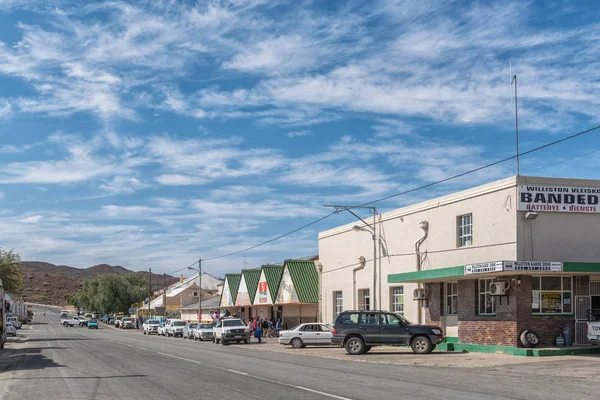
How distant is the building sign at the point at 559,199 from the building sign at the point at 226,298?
42724mm

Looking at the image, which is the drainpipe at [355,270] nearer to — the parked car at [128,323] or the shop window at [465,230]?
the shop window at [465,230]

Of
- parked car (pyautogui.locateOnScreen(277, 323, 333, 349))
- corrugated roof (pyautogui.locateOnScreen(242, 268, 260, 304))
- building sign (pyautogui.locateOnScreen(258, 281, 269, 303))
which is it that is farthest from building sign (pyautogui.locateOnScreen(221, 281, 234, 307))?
parked car (pyautogui.locateOnScreen(277, 323, 333, 349))

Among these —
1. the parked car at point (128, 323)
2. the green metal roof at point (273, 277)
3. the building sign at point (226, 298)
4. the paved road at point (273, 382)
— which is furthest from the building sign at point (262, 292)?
the parked car at point (128, 323)

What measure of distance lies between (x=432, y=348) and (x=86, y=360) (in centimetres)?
1353

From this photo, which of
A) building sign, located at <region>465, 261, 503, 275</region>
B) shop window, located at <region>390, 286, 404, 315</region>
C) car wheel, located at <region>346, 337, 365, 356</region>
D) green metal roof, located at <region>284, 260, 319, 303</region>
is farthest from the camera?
green metal roof, located at <region>284, 260, 319, 303</region>

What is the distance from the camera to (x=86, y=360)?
27.8 meters

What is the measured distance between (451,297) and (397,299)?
558 cm

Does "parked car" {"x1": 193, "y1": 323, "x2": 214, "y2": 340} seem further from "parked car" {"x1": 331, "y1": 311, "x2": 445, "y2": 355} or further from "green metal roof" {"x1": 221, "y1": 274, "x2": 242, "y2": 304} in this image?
"parked car" {"x1": 331, "y1": 311, "x2": 445, "y2": 355}

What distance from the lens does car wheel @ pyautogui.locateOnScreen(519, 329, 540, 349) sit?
27.1 meters

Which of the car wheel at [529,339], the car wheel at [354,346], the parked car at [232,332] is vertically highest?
the car wheel at [529,339]

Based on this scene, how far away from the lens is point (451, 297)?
1287 inches

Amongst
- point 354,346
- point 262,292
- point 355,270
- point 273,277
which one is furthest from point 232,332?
point 354,346

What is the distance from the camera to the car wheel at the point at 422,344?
29156 millimetres

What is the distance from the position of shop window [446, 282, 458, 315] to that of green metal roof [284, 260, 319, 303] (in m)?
18.0
